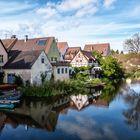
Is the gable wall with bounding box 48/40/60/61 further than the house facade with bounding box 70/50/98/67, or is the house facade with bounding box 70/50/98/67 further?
the house facade with bounding box 70/50/98/67

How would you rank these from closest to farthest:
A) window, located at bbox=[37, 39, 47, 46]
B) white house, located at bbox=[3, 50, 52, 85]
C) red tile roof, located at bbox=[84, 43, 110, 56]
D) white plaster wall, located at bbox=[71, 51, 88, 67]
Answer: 1. white house, located at bbox=[3, 50, 52, 85]
2. window, located at bbox=[37, 39, 47, 46]
3. white plaster wall, located at bbox=[71, 51, 88, 67]
4. red tile roof, located at bbox=[84, 43, 110, 56]

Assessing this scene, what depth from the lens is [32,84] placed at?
1293 inches

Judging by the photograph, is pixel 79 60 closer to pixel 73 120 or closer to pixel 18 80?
pixel 18 80

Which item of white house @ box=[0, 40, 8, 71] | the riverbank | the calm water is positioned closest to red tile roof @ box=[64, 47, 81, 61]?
the riverbank

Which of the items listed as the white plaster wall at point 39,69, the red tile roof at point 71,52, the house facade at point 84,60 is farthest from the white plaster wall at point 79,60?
the white plaster wall at point 39,69

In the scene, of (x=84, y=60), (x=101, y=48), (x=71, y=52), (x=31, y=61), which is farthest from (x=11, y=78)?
(x=101, y=48)

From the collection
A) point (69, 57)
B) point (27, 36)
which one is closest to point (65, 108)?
point (27, 36)

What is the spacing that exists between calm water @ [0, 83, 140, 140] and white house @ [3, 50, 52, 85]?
21.3 feet

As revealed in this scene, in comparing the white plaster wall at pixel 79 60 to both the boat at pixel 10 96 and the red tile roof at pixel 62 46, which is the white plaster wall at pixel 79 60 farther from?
the boat at pixel 10 96

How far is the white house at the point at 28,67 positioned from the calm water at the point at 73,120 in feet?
21.3

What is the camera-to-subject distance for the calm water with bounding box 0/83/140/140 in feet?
54.1

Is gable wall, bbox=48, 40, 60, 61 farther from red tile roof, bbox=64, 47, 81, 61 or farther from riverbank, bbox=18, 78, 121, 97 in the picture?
red tile roof, bbox=64, 47, 81, 61

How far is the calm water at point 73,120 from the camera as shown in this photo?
1650 centimetres

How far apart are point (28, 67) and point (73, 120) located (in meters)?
14.6
